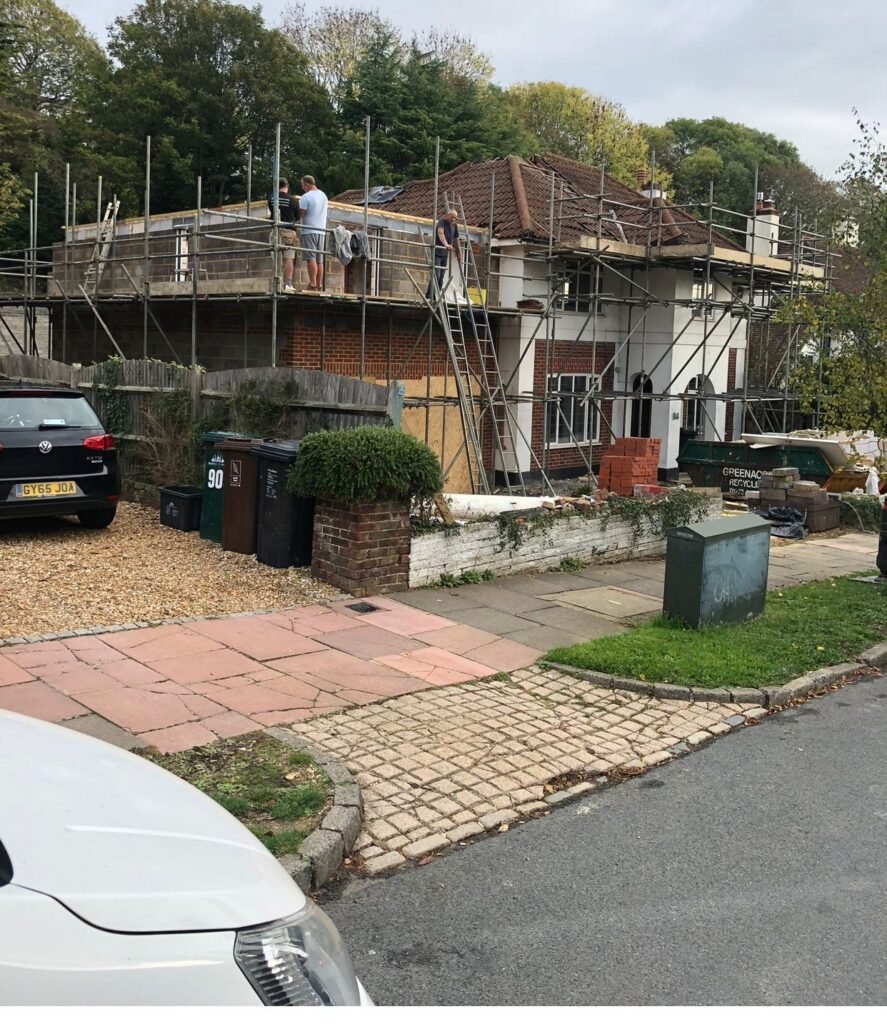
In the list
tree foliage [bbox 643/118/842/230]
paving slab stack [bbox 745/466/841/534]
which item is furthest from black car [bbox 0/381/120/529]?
tree foliage [bbox 643/118/842/230]

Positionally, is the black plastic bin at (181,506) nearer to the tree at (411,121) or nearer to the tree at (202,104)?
the tree at (411,121)

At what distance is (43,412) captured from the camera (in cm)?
1094

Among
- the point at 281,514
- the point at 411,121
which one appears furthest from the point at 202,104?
the point at 281,514

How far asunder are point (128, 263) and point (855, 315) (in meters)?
14.7

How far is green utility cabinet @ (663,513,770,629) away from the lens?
342 inches

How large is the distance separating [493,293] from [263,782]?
1730 centimetres

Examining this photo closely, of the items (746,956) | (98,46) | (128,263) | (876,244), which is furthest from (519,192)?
(98,46)

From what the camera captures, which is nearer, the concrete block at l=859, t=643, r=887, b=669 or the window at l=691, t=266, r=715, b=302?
the concrete block at l=859, t=643, r=887, b=669

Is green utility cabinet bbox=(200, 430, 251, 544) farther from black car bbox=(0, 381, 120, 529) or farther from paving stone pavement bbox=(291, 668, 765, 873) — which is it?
paving stone pavement bbox=(291, 668, 765, 873)

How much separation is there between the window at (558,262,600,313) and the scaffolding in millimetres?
81

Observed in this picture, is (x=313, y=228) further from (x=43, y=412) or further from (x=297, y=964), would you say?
(x=297, y=964)

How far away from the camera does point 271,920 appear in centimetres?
233

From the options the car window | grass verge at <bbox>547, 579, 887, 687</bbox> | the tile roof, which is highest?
the tile roof
